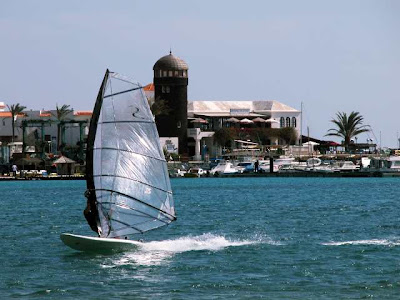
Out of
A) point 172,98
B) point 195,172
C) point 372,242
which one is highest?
point 172,98

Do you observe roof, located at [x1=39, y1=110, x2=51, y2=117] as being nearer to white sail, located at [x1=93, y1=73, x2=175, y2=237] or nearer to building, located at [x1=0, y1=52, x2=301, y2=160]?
building, located at [x1=0, y1=52, x2=301, y2=160]

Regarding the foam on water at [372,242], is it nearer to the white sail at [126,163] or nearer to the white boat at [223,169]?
the white sail at [126,163]

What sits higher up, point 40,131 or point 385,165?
point 40,131

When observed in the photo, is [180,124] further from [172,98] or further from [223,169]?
[223,169]

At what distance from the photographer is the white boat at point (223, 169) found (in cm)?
16820

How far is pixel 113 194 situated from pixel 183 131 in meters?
141

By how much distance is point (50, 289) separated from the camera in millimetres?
33000

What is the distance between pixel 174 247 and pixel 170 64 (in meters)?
141

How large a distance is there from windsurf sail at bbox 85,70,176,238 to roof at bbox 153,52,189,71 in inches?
5585

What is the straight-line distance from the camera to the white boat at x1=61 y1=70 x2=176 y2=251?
3925cm

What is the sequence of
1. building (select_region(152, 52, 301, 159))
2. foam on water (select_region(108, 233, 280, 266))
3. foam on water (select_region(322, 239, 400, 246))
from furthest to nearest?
building (select_region(152, 52, 301, 159)) < foam on water (select_region(322, 239, 400, 246)) < foam on water (select_region(108, 233, 280, 266))

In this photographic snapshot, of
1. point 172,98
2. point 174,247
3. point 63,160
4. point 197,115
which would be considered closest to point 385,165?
point 172,98

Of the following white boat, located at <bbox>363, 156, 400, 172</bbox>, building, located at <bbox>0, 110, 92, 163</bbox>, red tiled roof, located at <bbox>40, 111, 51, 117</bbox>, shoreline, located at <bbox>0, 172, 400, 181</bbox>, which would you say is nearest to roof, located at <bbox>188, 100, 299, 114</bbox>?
building, located at <bbox>0, 110, 92, 163</bbox>

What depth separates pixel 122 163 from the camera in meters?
39.8
